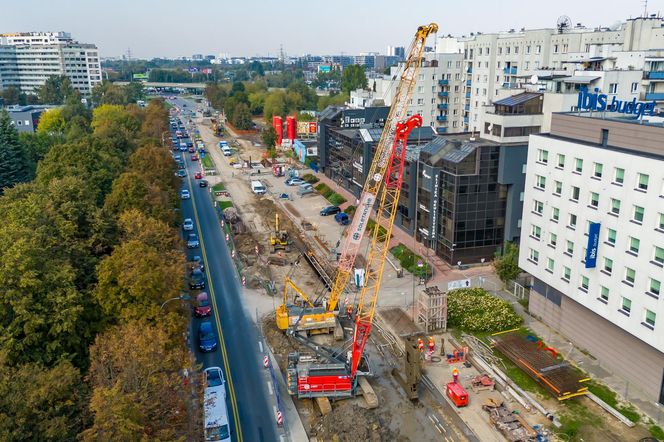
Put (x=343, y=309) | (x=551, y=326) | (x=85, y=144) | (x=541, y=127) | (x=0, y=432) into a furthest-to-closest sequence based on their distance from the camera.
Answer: (x=85, y=144) → (x=541, y=127) → (x=343, y=309) → (x=551, y=326) → (x=0, y=432)

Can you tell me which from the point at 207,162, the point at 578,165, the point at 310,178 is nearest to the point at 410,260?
the point at 578,165

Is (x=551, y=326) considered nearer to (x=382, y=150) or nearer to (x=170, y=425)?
(x=382, y=150)

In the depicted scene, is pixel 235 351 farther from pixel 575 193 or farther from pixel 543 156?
pixel 543 156

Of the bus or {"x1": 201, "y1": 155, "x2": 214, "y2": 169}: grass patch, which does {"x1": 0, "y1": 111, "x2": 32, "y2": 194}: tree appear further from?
the bus

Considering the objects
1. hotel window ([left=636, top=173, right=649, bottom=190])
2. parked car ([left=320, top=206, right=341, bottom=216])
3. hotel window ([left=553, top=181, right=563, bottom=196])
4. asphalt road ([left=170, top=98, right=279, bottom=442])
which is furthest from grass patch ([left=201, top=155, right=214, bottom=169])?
hotel window ([left=636, top=173, right=649, bottom=190])

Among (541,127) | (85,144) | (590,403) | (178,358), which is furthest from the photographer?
(85,144)

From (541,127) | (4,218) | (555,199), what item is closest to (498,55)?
(541,127)

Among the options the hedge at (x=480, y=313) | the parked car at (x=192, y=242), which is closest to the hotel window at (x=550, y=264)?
the hedge at (x=480, y=313)
